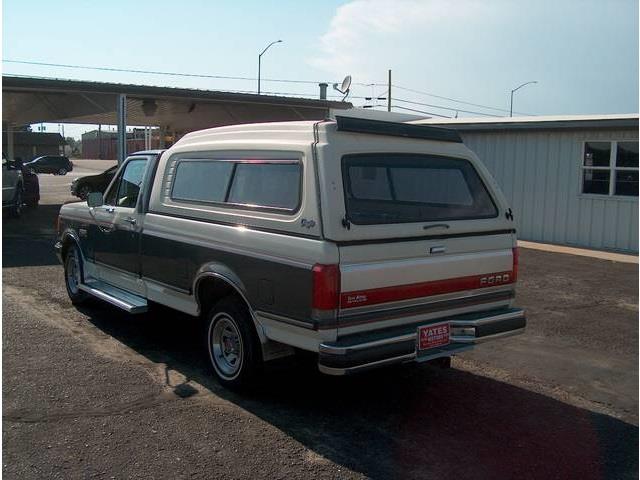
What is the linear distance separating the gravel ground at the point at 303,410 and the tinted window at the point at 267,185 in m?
1.26

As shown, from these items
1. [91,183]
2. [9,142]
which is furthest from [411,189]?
[9,142]

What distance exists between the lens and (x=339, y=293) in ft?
13.6

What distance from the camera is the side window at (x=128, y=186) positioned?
6453mm

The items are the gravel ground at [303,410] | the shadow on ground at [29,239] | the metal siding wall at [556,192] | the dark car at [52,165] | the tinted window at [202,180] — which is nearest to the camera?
the gravel ground at [303,410]

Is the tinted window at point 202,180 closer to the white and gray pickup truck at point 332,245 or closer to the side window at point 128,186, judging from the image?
the white and gray pickup truck at point 332,245

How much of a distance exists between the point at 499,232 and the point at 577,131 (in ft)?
32.1

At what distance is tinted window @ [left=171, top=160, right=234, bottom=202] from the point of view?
5.30 m

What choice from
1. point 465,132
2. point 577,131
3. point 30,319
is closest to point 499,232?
point 30,319

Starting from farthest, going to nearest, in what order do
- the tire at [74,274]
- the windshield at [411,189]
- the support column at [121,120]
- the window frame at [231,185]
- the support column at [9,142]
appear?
1. the support column at [9,142]
2. the support column at [121,120]
3. the tire at [74,274]
4. the windshield at [411,189]
5. the window frame at [231,185]

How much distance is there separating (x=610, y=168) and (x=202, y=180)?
10562 millimetres

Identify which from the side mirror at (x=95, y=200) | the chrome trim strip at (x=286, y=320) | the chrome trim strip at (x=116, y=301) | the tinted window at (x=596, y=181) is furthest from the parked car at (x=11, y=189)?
the chrome trim strip at (x=286, y=320)

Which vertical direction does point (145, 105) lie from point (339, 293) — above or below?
above

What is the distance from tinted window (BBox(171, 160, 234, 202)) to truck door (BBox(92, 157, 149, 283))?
24.2 inches

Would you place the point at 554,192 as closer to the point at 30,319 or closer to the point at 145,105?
the point at 30,319
